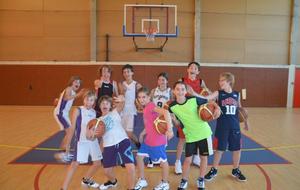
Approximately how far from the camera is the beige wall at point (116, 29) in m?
14.6

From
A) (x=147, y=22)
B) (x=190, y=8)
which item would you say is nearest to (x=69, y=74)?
(x=147, y=22)

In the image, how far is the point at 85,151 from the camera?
416 cm

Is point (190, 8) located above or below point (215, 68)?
above

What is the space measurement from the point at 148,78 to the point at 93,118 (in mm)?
10245

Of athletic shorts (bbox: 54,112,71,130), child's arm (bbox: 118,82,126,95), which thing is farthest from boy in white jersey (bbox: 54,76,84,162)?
child's arm (bbox: 118,82,126,95)

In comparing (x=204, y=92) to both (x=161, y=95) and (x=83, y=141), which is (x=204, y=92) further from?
(x=83, y=141)

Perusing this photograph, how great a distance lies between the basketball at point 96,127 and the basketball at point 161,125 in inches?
27.0

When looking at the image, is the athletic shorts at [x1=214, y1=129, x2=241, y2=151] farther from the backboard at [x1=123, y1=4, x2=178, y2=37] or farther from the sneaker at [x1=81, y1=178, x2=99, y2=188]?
the backboard at [x1=123, y1=4, x2=178, y2=37]

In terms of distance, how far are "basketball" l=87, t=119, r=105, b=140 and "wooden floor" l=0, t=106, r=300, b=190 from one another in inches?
39.5

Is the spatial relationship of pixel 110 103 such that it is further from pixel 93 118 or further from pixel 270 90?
pixel 270 90

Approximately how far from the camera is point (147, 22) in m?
14.6

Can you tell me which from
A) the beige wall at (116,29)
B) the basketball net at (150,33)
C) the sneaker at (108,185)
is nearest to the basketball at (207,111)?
the sneaker at (108,185)

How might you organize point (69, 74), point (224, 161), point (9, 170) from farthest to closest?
point (69, 74)
point (224, 161)
point (9, 170)

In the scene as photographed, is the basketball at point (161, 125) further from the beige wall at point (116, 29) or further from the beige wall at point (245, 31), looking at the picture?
the beige wall at point (245, 31)
